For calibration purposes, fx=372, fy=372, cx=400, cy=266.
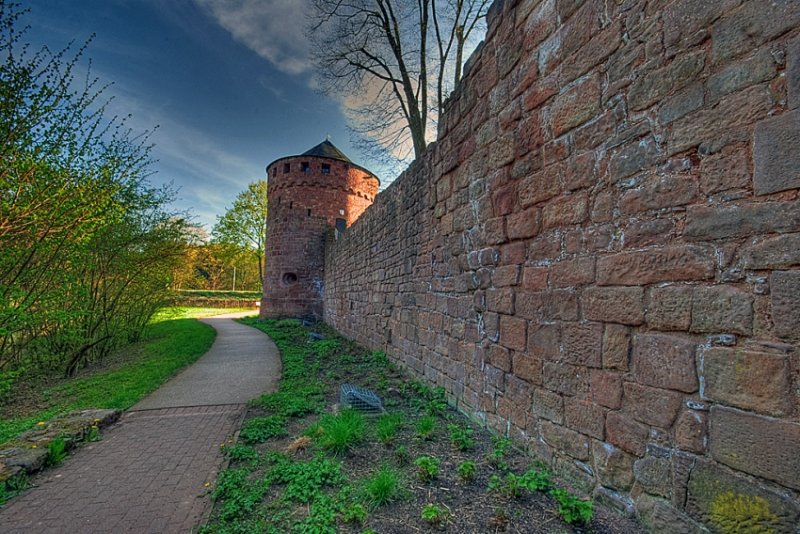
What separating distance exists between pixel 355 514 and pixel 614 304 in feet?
6.42

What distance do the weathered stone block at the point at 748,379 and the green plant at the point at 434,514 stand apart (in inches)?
59.7

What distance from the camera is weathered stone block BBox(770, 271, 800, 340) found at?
1432 millimetres

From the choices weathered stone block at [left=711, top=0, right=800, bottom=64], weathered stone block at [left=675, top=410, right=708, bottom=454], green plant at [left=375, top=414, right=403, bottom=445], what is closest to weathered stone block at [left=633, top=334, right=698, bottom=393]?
weathered stone block at [left=675, top=410, right=708, bottom=454]

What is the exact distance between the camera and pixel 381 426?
3.40 m

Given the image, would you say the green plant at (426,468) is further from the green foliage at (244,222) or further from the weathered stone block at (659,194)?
the green foliage at (244,222)

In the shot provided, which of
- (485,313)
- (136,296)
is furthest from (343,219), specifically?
(485,313)

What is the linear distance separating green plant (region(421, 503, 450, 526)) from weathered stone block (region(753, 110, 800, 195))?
2.24 metres

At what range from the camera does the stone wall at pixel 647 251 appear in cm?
152

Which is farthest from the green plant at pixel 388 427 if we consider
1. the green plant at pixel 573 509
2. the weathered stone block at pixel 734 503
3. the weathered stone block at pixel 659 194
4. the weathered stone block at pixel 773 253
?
the weathered stone block at pixel 773 253

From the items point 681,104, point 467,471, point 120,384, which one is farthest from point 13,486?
point 681,104

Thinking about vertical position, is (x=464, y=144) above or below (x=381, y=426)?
above

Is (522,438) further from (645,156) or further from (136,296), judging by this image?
(136,296)

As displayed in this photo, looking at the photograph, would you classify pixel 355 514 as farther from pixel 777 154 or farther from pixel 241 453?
pixel 777 154

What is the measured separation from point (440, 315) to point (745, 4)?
3.62 metres
